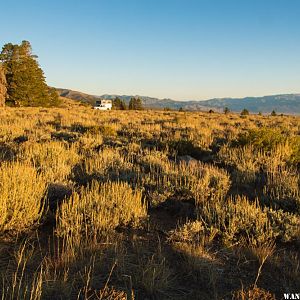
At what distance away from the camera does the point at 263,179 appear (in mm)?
7176

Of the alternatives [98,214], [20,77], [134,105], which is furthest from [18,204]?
[134,105]

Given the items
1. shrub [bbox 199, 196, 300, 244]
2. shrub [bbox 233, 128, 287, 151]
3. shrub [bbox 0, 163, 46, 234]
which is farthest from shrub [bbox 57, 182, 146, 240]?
shrub [bbox 233, 128, 287, 151]

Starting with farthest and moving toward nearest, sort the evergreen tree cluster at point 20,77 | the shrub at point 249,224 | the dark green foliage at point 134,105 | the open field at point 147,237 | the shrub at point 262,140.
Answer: the dark green foliage at point 134,105 < the evergreen tree cluster at point 20,77 < the shrub at point 262,140 < the shrub at point 249,224 < the open field at point 147,237

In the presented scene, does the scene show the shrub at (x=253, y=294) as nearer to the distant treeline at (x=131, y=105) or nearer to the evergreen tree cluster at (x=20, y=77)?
the evergreen tree cluster at (x=20, y=77)

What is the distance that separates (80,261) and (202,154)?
7015mm

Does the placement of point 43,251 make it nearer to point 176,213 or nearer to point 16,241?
point 16,241

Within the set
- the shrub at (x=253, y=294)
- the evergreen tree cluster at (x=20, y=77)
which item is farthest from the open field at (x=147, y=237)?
the evergreen tree cluster at (x=20, y=77)

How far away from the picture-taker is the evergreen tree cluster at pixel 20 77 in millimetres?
41625

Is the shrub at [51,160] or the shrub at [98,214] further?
the shrub at [51,160]

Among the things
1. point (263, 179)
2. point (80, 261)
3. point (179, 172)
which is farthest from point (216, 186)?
point (80, 261)

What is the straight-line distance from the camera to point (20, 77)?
41656mm

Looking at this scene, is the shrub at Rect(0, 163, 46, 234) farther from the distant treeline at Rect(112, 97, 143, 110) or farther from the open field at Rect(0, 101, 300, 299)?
the distant treeline at Rect(112, 97, 143, 110)

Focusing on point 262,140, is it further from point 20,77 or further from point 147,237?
point 20,77

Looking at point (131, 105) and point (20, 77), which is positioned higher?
point (20, 77)
